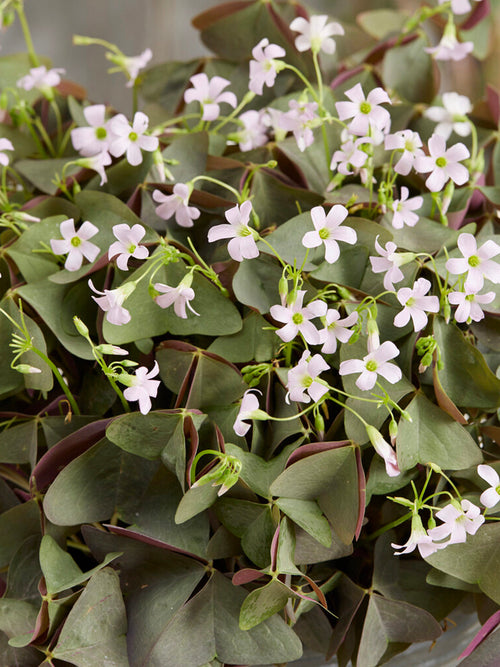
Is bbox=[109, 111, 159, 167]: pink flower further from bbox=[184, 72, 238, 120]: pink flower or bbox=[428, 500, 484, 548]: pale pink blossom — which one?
bbox=[428, 500, 484, 548]: pale pink blossom

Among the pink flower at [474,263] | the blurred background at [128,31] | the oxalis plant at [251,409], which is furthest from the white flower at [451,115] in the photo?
the blurred background at [128,31]

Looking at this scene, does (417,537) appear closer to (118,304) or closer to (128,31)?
(118,304)

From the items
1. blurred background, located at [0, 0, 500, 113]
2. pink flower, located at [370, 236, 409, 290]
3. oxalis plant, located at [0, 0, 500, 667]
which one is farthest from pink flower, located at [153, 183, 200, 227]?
blurred background, located at [0, 0, 500, 113]

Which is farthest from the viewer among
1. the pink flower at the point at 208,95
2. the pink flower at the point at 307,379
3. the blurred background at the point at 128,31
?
the blurred background at the point at 128,31

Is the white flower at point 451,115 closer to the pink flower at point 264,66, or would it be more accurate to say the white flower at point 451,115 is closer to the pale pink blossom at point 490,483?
the pink flower at point 264,66

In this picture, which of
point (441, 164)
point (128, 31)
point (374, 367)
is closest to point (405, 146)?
point (441, 164)

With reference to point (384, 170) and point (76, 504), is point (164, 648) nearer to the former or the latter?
point (76, 504)

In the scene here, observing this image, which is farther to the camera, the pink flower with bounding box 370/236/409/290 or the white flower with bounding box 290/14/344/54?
the white flower with bounding box 290/14/344/54
